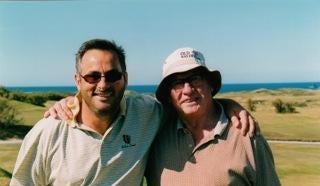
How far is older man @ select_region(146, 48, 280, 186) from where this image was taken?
466 centimetres

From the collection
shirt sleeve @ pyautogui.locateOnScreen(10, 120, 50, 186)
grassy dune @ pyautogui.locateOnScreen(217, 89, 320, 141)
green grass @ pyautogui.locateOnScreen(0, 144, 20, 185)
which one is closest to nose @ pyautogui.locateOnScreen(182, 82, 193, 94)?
shirt sleeve @ pyautogui.locateOnScreen(10, 120, 50, 186)

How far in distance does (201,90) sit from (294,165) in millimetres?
16461

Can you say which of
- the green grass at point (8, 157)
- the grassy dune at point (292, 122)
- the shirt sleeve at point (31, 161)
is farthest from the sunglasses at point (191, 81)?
the grassy dune at point (292, 122)

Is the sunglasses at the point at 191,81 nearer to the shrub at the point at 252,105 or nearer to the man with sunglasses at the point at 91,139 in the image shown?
the man with sunglasses at the point at 91,139

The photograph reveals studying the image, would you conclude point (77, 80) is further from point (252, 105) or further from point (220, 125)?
point (252, 105)

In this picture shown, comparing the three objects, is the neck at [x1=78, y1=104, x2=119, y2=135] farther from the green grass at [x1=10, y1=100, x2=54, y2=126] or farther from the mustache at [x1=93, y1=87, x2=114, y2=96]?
the green grass at [x1=10, y1=100, x2=54, y2=126]

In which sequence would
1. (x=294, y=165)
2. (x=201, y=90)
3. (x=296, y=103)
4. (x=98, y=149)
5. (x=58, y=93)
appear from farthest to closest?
(x=296, y=103) < (x=58, y=93) < (x=294, y=165) < (x=201, y=90) < (x=98, y=149)

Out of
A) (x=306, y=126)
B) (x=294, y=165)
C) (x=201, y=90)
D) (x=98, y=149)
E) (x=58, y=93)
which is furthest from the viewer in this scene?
(x=58, y=93)

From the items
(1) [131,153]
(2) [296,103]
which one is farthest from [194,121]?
(2) [296,103]

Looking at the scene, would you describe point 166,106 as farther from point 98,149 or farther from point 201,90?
point 98,149

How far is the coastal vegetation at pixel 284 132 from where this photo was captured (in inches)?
737

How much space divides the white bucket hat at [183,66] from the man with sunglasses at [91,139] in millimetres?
384

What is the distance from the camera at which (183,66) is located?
482 cm

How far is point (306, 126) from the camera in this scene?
114 feet
